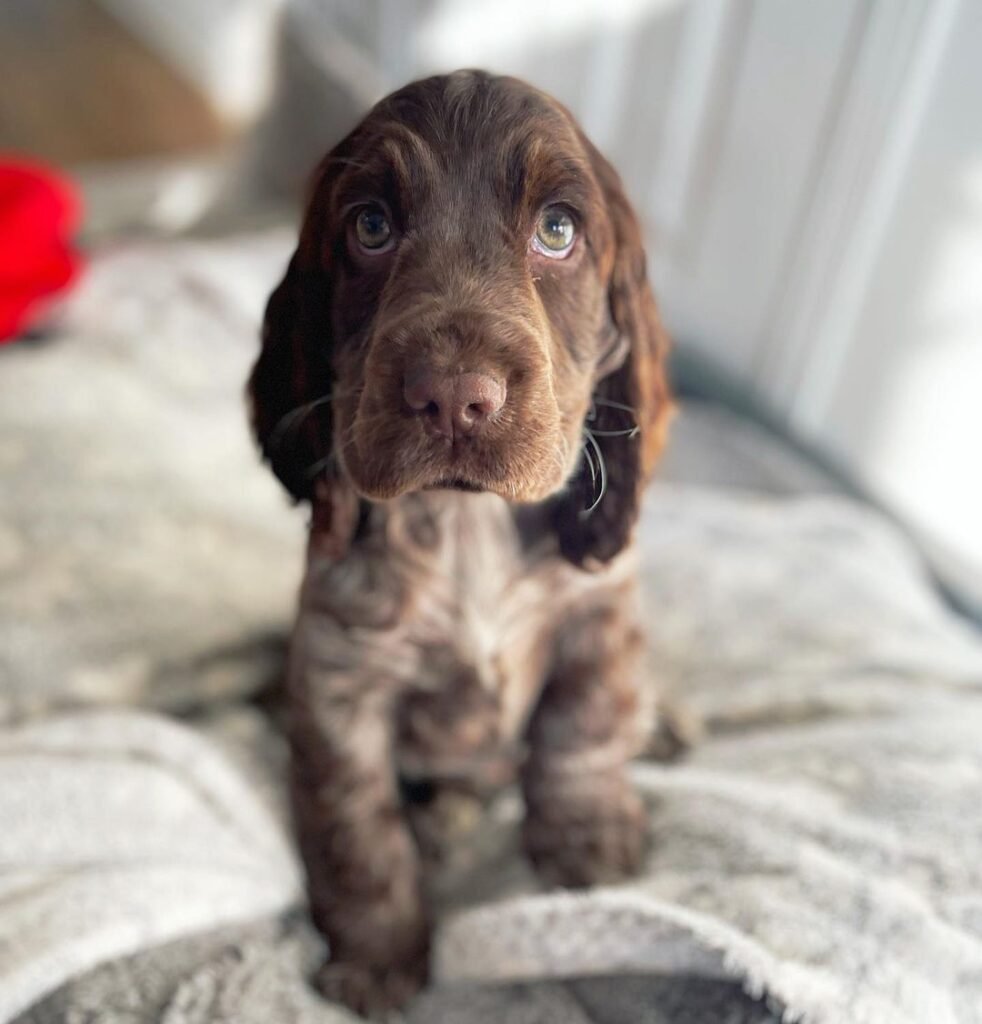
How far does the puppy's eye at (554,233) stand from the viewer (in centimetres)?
117

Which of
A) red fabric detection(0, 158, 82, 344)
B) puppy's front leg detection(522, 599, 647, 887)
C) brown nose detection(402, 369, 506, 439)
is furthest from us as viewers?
red fabric detection(0, 158, 82, 344)

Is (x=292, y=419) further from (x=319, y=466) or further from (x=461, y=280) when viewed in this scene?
(x=461, y=280)

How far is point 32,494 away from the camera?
Result: 7.78 feet

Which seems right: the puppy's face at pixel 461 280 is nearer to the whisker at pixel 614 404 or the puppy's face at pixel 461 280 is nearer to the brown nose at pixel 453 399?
the brown nose at pixel 453 399

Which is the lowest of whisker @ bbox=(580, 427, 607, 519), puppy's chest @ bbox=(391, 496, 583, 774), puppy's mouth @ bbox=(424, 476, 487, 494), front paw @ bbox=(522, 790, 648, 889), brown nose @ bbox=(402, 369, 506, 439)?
front paw @ bbox=(522, 790, 648, 889)

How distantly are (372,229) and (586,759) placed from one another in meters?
0.87

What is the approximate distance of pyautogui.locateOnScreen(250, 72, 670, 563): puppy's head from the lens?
3.47 ft

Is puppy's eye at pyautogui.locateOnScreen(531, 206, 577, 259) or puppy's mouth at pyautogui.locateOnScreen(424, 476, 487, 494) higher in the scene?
puppy's eye at pyautogui.locateOnScreen(531, 206, 577, 259)

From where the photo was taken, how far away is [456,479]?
1.08m

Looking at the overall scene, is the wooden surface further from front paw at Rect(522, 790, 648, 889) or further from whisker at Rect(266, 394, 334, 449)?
front paw at Rect(522, 790, 648, 889)

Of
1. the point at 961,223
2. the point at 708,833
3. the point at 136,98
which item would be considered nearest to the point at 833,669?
the point at 708,833

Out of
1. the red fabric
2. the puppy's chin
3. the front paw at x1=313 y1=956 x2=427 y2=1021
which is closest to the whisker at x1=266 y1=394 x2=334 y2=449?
the puppy's chin

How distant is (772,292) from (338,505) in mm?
1720

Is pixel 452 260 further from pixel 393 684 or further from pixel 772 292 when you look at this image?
pixel 772 292
